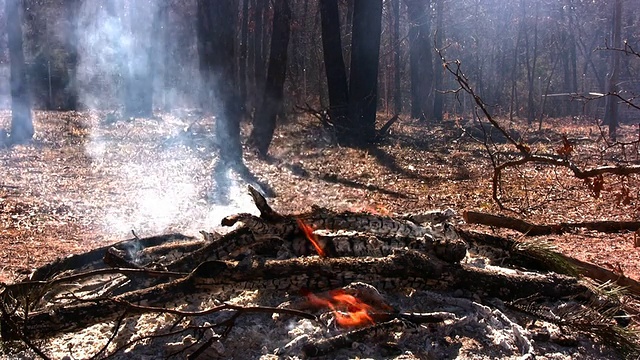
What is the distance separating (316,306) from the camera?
11.1 feet

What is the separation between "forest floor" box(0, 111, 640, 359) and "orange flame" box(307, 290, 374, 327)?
0.39 meters

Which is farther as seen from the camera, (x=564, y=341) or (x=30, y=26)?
(x=30, y=26)

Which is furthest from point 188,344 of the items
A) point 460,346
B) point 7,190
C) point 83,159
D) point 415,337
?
point 83,159

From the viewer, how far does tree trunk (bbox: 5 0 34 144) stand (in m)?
14.7

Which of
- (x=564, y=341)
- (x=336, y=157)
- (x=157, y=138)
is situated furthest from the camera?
(x=157, y=138)

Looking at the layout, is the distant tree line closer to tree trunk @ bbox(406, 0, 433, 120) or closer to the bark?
tree trunk @ bbox(406, 0, 433, 120)

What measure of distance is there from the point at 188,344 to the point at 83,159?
399 inches

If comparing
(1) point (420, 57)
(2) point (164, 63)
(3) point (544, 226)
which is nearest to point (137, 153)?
(3) point (544, 226)

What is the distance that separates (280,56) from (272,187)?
5346mm

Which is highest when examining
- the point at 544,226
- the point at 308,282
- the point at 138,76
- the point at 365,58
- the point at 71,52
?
the point at 71,52

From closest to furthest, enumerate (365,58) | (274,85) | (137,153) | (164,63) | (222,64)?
(222,64), (137,153), (274,85), (365,58), (164,63)

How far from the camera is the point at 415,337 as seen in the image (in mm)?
3207

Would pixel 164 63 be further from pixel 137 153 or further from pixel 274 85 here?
pixel 137 153

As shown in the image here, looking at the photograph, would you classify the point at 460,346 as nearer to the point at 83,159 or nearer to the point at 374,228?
the point at 374,228
